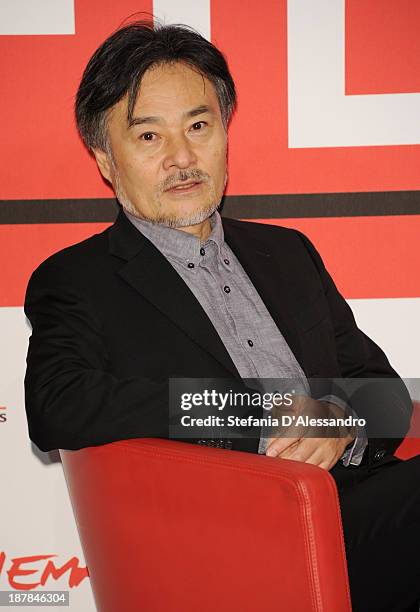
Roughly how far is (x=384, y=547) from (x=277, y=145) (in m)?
1.23

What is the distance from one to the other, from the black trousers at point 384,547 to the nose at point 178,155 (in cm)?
87

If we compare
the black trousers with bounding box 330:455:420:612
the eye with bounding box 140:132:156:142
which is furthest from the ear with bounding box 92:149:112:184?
the black trousers with bounding box 330:455:420:612

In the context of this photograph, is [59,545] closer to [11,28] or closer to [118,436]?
[118,436]

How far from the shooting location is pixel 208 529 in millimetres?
1494

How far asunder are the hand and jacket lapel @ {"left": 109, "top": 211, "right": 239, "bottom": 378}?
189 millimetres

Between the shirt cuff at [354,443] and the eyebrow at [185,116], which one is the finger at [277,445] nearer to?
the shirt cuff at [354,443]

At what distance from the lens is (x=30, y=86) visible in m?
2.32

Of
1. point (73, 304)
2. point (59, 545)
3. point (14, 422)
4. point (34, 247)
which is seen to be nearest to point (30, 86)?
point (34, 247)

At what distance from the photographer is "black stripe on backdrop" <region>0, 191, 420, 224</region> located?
2346mm

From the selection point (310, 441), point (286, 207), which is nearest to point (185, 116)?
point (286, 207)

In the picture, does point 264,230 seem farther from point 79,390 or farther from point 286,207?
point 79,390

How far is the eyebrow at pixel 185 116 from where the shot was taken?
6.31ft

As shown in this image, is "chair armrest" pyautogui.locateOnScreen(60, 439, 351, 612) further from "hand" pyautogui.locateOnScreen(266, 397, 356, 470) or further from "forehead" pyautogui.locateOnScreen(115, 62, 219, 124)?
"forehead" pyautogui.locateOnScreen(115, 62, 219, 124)

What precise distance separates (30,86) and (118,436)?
1181 mm
